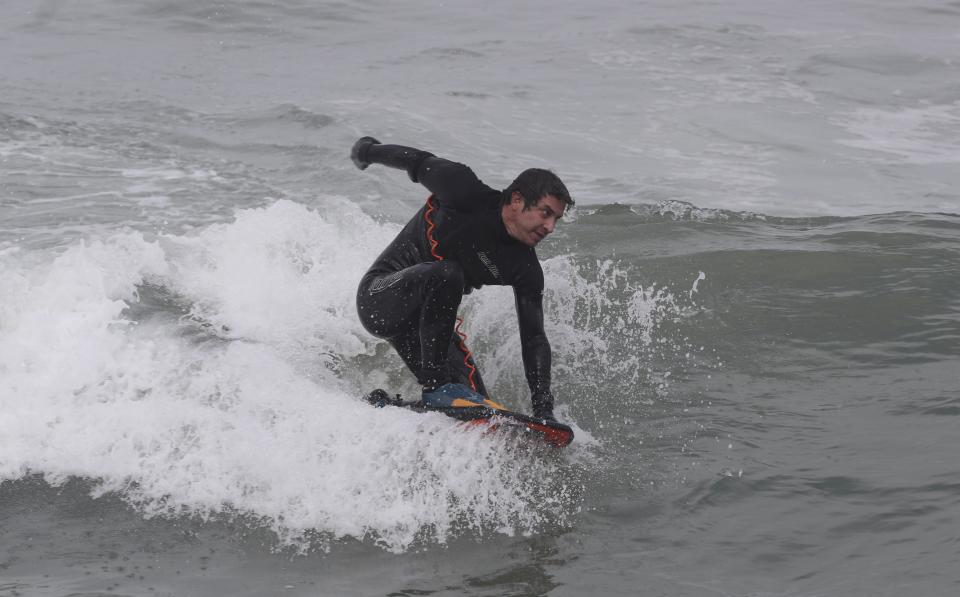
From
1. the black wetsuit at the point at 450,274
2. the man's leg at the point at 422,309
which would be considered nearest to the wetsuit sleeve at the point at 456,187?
the black wetsuit at the point at 450,274

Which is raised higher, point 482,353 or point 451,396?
point 451,396

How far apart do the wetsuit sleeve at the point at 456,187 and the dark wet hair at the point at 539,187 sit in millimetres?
381

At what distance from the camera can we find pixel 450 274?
5.34 meters

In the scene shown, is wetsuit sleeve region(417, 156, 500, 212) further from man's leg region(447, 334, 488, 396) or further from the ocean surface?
the ocean surface

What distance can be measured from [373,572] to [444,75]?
13.0 meters

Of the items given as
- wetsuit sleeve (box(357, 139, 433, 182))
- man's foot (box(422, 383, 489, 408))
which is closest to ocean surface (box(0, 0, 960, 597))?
man's foot (box(422, 383, 489, 408))

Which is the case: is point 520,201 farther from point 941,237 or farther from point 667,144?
point 667,144

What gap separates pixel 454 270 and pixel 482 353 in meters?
1.77

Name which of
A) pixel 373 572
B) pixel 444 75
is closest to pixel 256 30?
pixel 444 75

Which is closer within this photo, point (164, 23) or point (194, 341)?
point (194, 341)

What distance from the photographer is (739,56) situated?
59.7 ft

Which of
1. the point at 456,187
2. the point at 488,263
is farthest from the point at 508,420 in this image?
the point at 456,187

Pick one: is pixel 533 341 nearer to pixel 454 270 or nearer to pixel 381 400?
pixel 454 270

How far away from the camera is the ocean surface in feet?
14.9
